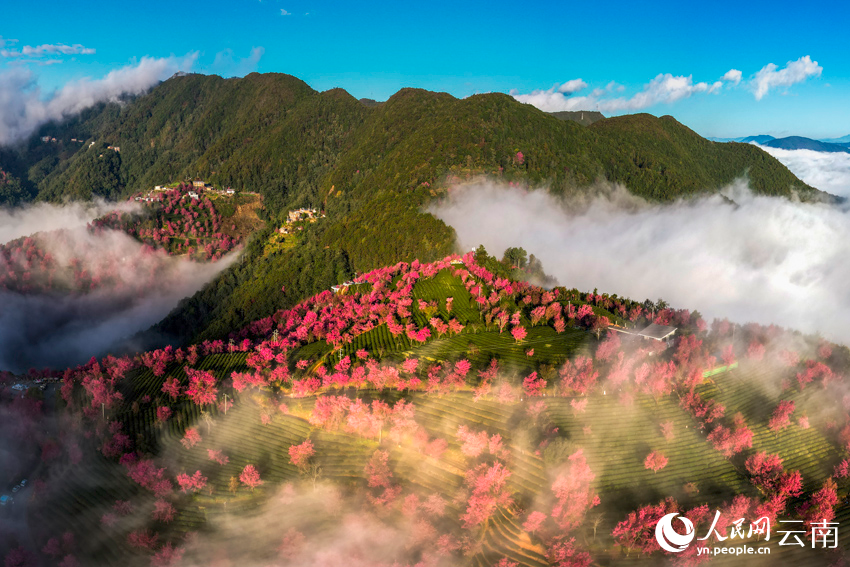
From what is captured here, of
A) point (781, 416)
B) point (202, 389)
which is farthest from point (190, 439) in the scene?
point (781, 416)

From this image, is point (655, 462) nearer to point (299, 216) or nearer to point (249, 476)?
point (249, 476)

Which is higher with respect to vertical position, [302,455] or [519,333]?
[519,333]

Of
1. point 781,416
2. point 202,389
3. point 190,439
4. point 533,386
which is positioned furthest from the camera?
point 202,389


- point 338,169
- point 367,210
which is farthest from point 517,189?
point 338,169

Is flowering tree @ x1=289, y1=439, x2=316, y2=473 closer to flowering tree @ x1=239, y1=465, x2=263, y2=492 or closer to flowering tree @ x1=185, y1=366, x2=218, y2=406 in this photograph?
flowering tree @ x1=239, y1=465, x2=263, y2=492

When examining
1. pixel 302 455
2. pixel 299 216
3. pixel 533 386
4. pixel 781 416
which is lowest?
pixel 302 455

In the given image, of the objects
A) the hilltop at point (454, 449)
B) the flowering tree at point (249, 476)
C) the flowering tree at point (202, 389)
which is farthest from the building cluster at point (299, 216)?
the flowering tree at point (249, 476)

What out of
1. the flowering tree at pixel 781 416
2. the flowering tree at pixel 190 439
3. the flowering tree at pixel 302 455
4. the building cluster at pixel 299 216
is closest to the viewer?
the flowering tree at pixel 302 455

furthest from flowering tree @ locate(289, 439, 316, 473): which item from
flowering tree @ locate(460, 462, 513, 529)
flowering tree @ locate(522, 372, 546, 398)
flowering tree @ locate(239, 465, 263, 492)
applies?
flowering tree @ locate(522, 372, 546, 398)

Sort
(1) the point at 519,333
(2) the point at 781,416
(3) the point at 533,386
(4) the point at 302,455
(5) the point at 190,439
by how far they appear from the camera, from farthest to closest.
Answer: (1) the point at 519,333 < (5) the point at 190,439 < (2) the point at 781,416 < (3) the point at 533,386 < (4) the point at 302,455

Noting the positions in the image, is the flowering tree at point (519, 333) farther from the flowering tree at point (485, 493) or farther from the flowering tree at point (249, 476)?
the flowering tree at point (249, 476)
